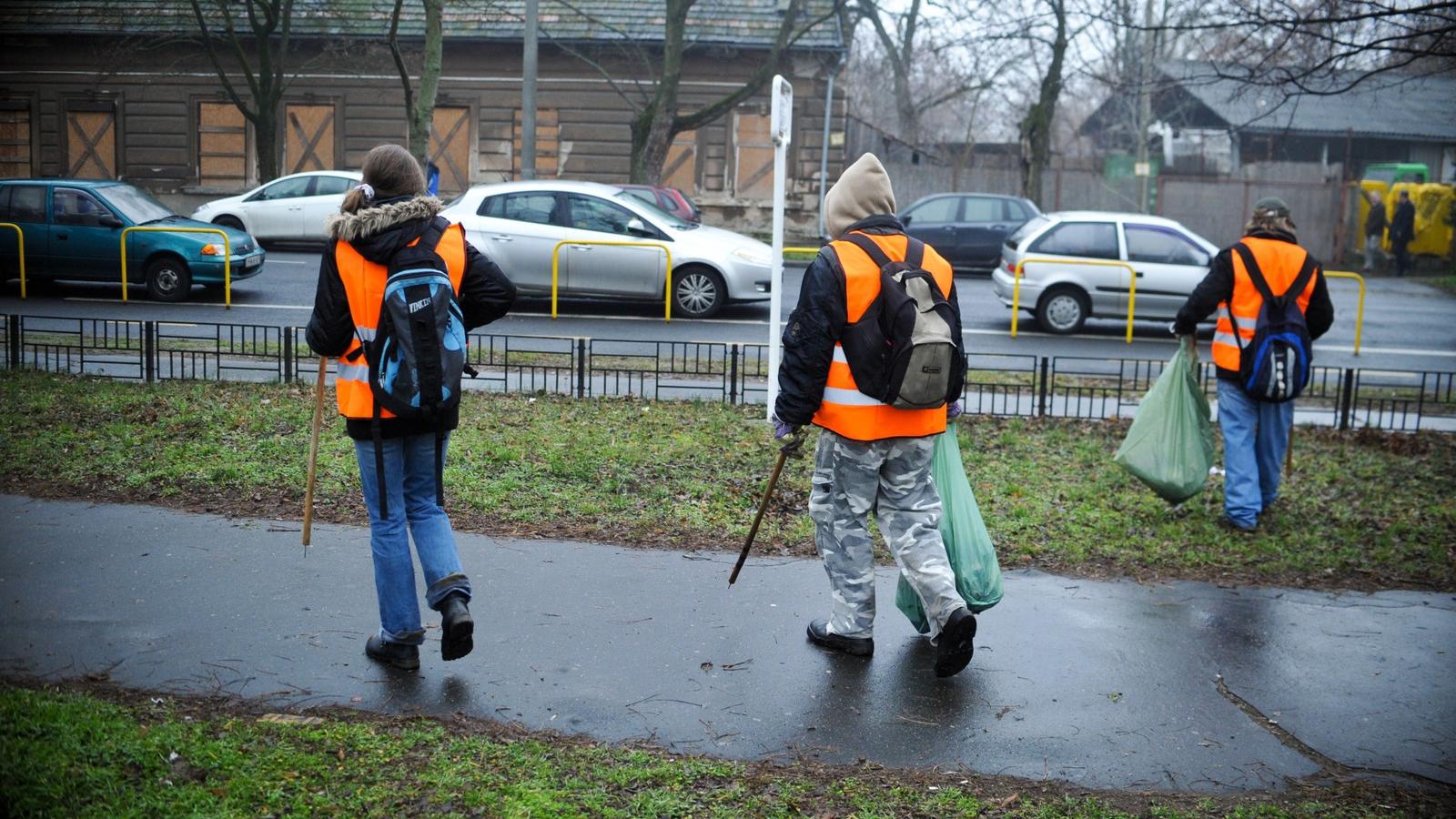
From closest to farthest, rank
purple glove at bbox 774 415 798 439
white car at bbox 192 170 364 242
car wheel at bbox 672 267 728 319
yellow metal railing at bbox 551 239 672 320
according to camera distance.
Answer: purple glove at bbox 774 415 798 439 → yellow metal railing at bbox 551 239 672 320 → car wheel at bbox 672 267 728 319 → white car at bbox 192 170 364 242

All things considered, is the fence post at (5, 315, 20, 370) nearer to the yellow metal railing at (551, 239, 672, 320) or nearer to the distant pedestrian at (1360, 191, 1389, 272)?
the yellow metal railing at (551, 239, 672, 320)

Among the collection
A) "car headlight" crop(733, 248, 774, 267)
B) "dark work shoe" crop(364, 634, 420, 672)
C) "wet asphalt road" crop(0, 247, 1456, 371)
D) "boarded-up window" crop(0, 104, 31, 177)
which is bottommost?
"dark work shoe" crop(364, 634, 420, 672)

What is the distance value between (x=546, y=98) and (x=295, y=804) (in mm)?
27451

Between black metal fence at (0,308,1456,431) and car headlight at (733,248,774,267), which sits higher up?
car headlight at (733,248,774,267)

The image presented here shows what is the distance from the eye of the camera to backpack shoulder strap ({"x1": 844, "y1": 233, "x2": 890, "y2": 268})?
15.2ft

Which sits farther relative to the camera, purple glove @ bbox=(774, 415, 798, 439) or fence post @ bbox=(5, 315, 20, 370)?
fence post @ bbox=(5, 315, 20, 370)

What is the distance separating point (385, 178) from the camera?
173 inches

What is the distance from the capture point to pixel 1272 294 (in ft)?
21.6

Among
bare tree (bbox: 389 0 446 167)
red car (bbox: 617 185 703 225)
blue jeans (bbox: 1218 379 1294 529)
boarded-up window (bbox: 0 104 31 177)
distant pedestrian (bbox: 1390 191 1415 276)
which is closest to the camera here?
blue jeans (bbox: 1218 379 1294 529)

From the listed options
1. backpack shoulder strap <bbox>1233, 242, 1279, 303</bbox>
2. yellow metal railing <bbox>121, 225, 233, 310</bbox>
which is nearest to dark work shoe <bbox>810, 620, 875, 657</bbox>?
backpack shoulder strap <bbox>1233, 242, 1279, 303</bbox>

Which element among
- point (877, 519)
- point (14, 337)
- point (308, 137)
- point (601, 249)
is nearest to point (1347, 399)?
Result: point (877, 519)

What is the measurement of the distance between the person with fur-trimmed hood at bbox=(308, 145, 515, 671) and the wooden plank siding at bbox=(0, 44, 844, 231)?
25.5 meters

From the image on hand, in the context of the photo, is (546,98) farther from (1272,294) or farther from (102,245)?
(1272,294)

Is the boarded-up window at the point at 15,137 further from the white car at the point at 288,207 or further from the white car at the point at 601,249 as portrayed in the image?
the white car at the point at 601,249
